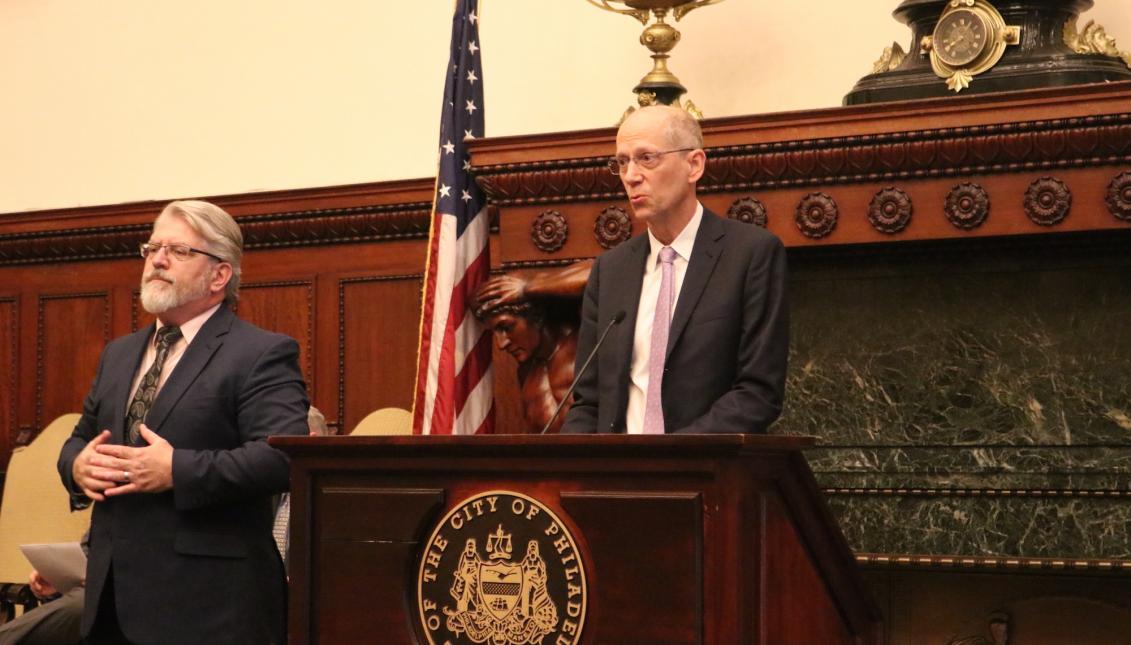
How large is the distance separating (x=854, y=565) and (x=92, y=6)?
6423 millimetres

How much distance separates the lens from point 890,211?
534 centimetres

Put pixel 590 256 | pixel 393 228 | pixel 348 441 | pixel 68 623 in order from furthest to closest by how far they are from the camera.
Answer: pixel 393 228 → pixel 590 256 → pixel 68 623 → pixel 348 441

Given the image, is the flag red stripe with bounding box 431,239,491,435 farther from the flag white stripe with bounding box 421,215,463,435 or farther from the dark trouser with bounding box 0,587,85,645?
the dark trouser with bounding box 0,587,85,645

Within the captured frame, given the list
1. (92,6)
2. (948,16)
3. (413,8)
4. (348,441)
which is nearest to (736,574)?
(348,441)

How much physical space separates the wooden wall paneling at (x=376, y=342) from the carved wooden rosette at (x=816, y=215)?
217 centimetres

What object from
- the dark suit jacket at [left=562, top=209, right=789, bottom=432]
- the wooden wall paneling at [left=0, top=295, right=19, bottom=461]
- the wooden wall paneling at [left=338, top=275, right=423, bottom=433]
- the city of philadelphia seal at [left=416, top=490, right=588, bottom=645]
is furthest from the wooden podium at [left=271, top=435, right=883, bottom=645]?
the wooden wall paneling at [left=0, top=295, right=19, bottom=461]

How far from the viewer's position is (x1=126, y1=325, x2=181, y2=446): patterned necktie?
3.74 meters

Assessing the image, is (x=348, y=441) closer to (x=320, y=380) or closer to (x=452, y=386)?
(x=452, y=386)

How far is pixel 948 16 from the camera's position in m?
5.53

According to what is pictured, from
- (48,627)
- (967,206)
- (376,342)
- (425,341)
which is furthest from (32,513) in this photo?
(967,206)

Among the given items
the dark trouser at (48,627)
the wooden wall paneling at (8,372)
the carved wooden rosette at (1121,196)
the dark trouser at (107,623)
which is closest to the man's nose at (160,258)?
the dark trouser at (107,623)

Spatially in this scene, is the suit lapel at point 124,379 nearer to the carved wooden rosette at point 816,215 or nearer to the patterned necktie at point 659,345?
the patterned necktie at point 659,345

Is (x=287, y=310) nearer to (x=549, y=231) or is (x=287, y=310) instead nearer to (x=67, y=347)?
(x=67, y=347)

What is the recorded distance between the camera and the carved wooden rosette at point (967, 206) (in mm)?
5203
